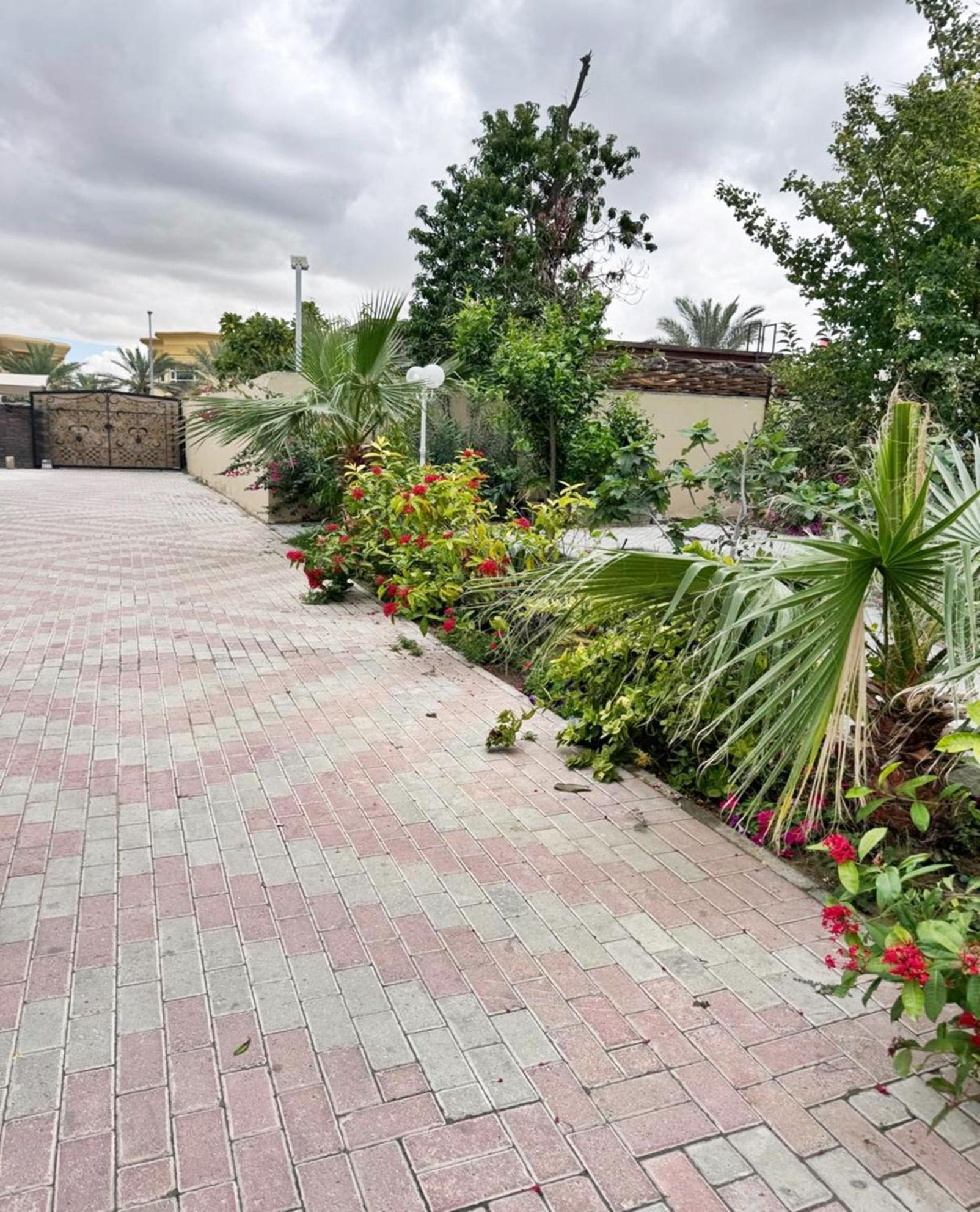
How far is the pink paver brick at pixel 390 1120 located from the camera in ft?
5.91

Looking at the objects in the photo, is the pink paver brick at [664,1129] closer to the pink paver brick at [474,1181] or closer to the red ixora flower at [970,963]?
the pink paver brick at [474,1181]

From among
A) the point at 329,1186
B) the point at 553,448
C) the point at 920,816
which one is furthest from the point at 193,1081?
the point at 553,448

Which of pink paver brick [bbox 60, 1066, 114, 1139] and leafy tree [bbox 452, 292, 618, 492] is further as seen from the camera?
leafy tree [bbox 452, 292, 618, 492]

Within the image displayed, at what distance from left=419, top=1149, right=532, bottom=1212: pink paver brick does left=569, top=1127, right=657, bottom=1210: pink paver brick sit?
14 centimetres

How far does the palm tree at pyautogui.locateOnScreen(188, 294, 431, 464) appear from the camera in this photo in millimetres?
8977

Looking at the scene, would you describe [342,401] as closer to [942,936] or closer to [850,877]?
[850,877]

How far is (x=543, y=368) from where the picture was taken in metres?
10.8

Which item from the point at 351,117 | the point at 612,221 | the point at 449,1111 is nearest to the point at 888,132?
the point at 351,117

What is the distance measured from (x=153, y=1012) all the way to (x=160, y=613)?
5148 mm

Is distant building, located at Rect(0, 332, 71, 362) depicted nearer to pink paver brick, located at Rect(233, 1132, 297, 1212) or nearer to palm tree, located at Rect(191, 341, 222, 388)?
palm tree, located at Rect(191, 341, 222, 388)

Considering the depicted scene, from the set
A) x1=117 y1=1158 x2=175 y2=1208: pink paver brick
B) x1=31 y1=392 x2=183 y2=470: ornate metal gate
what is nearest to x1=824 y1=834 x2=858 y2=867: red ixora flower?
x1=117 y1=1158 x2=175 y2=1208: pink paver brick

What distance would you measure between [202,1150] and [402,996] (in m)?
0.64

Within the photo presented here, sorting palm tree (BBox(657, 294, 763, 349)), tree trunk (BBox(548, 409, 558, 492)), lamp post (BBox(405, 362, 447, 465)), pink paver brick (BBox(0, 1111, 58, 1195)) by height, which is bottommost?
pink paver brick (BBox(0, 1111, 58, 1195))

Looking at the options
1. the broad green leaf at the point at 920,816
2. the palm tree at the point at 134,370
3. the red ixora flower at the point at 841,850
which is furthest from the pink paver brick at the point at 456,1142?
the palm tree at the point at 134,370
